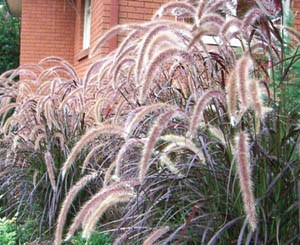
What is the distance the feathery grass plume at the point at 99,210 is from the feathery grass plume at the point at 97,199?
0.01 m

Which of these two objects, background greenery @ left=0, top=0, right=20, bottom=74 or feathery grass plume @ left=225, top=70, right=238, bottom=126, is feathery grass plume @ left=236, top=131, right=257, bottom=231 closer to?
feathery grass plume @ left=225, top=70, right=238, bottom=126

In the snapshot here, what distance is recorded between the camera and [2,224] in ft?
14.4

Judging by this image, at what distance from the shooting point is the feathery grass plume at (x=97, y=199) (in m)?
2.46

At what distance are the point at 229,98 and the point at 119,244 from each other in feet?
4.00

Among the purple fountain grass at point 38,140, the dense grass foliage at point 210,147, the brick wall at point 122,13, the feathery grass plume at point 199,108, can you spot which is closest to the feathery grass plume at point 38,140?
the purple fountain grass at point 38,140

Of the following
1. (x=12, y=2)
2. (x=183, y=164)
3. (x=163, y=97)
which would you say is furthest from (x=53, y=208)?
(x=12, y=2)

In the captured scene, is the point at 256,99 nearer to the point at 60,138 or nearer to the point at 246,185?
the point at 246,185

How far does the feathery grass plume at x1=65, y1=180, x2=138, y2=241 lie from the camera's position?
246 centimetres

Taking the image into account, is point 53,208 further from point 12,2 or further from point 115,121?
point 12,2

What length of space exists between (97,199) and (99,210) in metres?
0.06

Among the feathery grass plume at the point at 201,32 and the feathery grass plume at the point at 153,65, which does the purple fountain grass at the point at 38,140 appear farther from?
the feathery grass plume at the point at 201,32

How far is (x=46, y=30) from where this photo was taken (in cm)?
1323

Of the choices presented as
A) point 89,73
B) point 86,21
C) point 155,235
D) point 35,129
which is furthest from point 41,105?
point 86,21

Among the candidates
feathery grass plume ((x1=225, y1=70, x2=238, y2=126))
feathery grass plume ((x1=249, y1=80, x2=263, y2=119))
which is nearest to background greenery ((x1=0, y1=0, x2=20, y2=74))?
feathery grass plume ((x1=225, y1=70, x2=238, y2=126))
